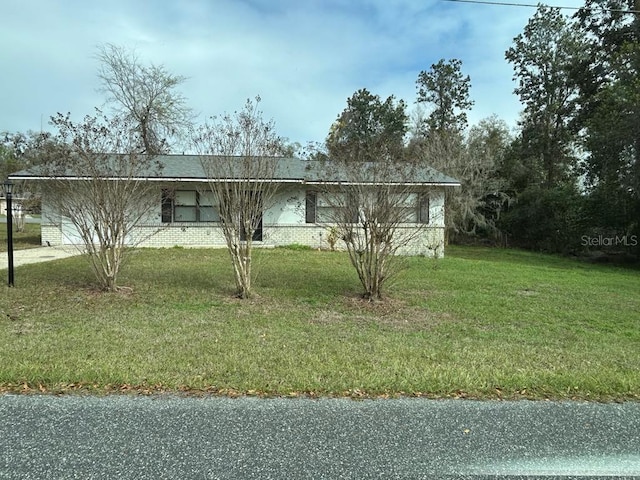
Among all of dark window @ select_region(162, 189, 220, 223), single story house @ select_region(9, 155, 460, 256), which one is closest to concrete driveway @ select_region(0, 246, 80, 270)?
single story house @ select_region(9, 155, 460, 256)

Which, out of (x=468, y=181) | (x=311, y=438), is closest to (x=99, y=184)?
(x=311, y=438)

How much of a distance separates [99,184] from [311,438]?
5.95 metres

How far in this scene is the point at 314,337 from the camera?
479 centimetres

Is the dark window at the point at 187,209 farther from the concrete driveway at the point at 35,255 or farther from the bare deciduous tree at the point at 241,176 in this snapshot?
the bare deciduous tree at the point at 241,176

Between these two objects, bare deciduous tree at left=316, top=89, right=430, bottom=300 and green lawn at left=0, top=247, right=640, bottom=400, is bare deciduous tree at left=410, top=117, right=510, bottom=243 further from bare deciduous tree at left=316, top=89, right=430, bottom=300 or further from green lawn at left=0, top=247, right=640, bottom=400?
bare deciduous tree at left=316, top=89, right=430, bottom=300

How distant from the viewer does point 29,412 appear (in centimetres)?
278

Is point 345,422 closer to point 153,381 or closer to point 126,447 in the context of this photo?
point 126,447

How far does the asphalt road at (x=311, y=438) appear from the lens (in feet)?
7.31

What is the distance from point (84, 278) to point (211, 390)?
21.1ft

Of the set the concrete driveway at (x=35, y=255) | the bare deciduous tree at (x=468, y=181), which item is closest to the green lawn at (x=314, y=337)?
the concrete driveway at (x=35, y=255)

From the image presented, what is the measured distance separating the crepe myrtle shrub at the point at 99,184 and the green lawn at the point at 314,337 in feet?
2.57

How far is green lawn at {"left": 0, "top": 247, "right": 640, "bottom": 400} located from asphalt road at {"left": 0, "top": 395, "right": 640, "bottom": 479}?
255 millimetres

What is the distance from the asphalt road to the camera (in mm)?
2229

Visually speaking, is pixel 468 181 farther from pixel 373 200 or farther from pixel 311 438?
pixel 311 438
